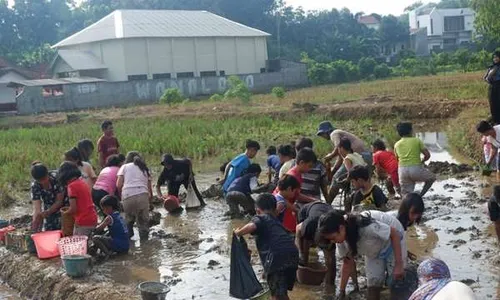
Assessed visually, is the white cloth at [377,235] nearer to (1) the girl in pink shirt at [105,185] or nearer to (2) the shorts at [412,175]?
(2) the shorts at [412,175]

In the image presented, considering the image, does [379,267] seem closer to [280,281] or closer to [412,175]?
[280,281]

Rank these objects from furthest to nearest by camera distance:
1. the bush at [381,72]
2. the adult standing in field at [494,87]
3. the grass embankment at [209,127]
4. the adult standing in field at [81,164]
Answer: the bush at [381,72]
the grass embankment at [209,127]
the adult standing in field at [494,87]
the adult standing in field at [81,164]

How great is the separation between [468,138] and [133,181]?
8479 mm

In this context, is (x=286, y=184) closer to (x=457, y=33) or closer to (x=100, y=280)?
(x=100, y=280)

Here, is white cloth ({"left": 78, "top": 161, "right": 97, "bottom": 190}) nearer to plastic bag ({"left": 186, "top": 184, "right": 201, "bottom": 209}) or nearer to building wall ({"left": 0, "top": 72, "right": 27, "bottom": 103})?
plastic bag ({"left": 186, "top": 184, "right": 201, "bottom": 209})

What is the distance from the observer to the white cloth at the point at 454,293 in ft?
10.1

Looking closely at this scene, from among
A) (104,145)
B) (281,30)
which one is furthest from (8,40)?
(104,145)

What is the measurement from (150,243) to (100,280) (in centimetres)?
162

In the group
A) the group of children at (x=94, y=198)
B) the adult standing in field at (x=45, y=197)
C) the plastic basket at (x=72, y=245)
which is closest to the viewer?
the plastic basket at (x=72, y=245)

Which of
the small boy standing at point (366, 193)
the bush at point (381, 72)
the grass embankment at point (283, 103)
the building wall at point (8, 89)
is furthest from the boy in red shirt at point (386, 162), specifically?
the bush at point (381, 72)

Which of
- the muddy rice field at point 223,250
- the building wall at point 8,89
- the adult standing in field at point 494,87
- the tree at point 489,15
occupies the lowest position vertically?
the muddy rice field at point 223,250

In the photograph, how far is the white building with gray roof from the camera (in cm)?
4384

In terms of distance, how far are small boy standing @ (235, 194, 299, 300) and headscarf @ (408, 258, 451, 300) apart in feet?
5.90

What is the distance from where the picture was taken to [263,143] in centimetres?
1861
